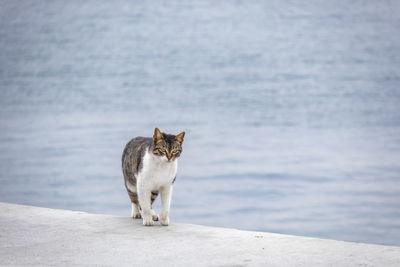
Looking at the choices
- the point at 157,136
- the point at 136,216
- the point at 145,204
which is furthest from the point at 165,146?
the point at 136,216

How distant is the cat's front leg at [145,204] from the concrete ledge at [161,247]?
0.05 metres

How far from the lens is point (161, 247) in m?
2.85

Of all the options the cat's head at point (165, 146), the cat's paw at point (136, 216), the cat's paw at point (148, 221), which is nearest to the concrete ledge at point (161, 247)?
the cat's paw at point (148, 221)

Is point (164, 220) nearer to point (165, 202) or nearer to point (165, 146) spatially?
point (165, 202)

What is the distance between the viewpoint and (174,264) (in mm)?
2523

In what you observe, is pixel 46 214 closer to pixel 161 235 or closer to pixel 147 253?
Result: pixel 161 235

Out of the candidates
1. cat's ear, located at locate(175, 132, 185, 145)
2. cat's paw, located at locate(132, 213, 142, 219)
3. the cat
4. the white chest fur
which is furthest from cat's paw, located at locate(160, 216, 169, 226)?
cat's ear, located at locate(175, 132, 185, 145)

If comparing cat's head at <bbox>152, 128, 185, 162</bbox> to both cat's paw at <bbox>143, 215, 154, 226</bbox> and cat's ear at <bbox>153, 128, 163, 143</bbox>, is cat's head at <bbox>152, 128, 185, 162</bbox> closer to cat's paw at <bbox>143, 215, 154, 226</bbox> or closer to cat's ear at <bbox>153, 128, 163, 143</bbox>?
cat's ear at <bbox>153, 128, 163, 143</bbox>

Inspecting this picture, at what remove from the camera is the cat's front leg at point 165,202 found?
3.51m

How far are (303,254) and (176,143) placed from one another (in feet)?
3.52

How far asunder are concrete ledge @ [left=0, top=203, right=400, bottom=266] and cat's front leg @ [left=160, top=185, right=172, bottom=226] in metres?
0.06

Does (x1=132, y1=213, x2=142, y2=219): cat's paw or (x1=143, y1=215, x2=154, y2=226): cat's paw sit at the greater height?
(x1=132, y1=213, x2=142, y2=219): cat's paw

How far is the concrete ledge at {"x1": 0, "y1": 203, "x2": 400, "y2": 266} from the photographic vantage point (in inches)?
102

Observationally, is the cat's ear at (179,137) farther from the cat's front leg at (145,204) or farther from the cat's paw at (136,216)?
the cat's paw at (136,216)
